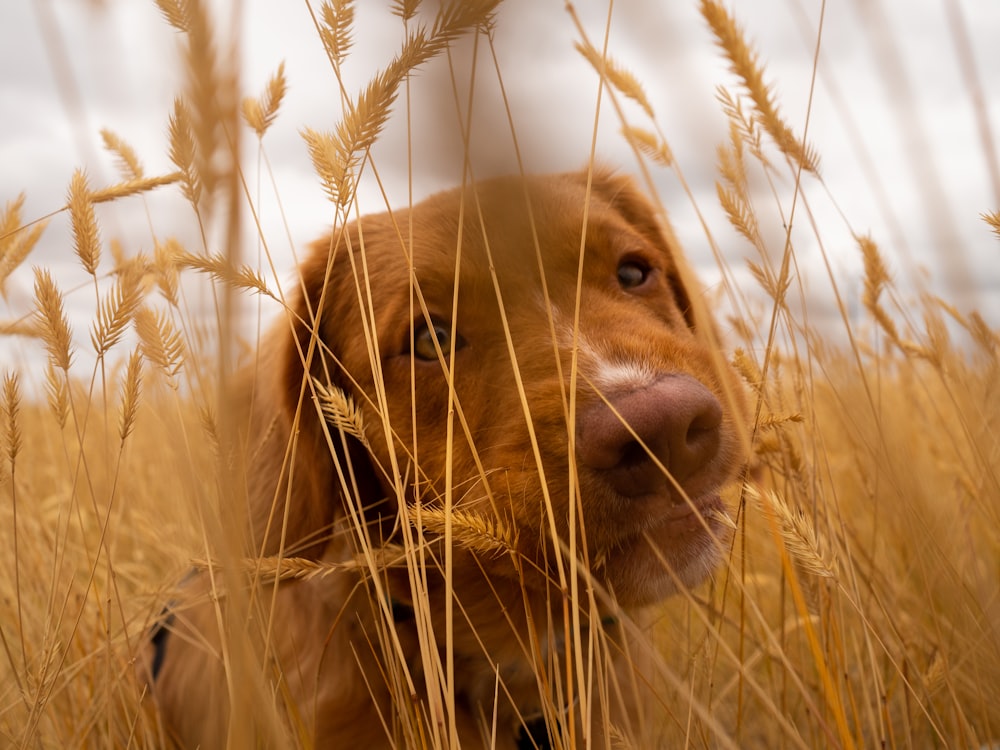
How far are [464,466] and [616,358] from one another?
1.69 ft

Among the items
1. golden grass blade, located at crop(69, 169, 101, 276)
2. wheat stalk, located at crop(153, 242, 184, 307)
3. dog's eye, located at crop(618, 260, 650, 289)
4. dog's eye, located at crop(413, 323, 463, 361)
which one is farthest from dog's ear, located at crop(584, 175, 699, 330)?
golden grass blade, located at crop(69, 169, 101, 276)

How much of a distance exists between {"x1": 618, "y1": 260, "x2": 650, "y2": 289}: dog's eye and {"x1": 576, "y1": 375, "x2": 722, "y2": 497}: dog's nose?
81 cm

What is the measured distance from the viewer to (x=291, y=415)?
2.25 meters

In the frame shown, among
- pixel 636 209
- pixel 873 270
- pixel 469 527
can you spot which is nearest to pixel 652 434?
pixel 469 527

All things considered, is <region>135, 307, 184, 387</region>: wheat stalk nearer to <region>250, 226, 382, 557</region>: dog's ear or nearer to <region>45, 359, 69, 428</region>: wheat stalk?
<region>45, 359, 69, 428</region>: wheat stalk

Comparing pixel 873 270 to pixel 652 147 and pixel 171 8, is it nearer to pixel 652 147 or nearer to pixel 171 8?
pixel 652 147

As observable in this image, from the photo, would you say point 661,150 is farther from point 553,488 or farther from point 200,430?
point 200,430

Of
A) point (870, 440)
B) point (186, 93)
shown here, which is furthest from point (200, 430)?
point (870, 440)

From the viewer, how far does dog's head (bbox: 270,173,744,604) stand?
137 cm

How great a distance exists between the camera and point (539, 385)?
5.50 ft

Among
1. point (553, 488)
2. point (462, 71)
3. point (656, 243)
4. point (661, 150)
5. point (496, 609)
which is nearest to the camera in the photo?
point (462, 71)

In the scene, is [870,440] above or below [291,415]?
below

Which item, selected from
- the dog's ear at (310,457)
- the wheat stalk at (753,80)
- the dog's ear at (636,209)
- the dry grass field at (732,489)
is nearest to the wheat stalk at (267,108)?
the dry grass field at (732,489)

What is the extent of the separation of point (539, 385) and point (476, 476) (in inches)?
11.7
